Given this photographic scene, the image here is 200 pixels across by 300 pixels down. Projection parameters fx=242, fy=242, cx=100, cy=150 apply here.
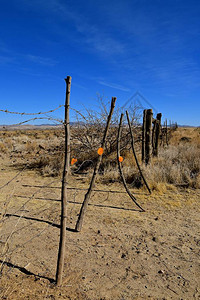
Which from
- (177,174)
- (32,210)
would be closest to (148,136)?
(177,174)

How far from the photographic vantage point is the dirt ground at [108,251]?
2.57 m

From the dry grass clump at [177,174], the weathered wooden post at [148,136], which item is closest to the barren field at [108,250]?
the dry grass clump at [177,174]

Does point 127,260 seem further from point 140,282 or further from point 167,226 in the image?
point 167,226

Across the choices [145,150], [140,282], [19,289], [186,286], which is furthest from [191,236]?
[145,150]

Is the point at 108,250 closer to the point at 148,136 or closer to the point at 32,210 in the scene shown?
the point at 32,210

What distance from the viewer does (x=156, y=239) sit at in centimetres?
374

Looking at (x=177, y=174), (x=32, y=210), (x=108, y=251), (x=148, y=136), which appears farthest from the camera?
(x=148, y=136)

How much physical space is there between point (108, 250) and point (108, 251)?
0.03 m

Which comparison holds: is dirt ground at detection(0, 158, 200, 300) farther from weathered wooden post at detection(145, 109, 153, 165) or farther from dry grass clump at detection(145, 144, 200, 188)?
weathered wooden post at detection(145, 109, 153, 165)

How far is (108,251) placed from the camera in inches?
134

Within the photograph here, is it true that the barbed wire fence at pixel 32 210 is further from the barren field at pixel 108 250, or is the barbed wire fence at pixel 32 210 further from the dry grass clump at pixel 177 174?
the dry grass clump at pixel 177 174

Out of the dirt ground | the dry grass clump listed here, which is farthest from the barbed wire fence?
the dry grass clump

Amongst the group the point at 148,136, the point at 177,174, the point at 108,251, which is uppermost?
the point at 148,136

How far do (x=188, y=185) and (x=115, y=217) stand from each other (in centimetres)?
294
